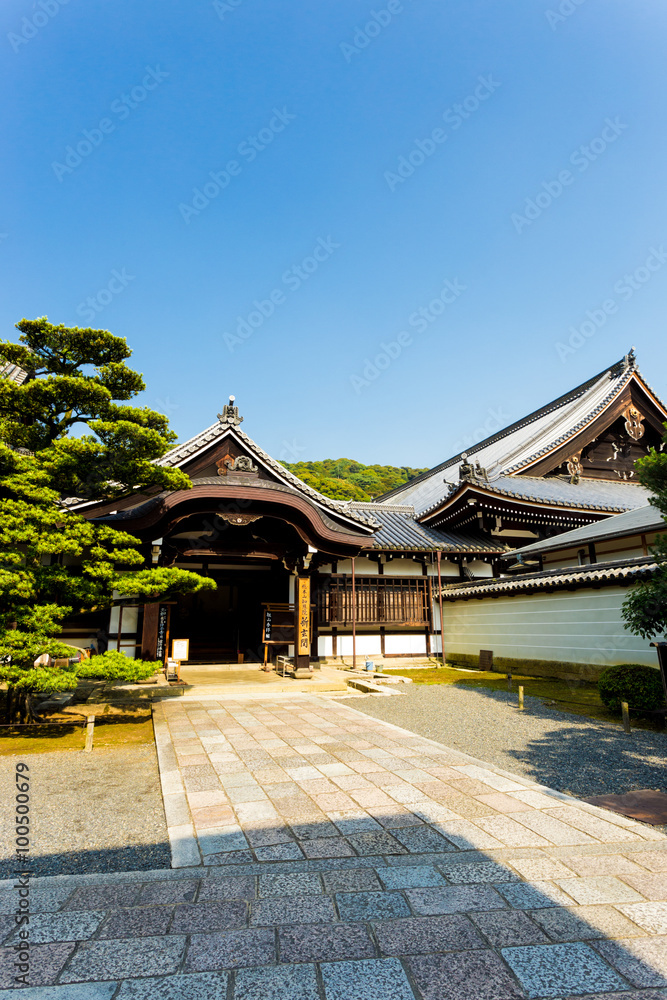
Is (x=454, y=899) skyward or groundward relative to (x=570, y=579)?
groundward

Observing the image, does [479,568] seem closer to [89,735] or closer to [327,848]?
[89,735]

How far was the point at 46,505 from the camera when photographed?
7.77 m

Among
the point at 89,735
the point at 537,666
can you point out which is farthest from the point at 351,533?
the point at 89,735


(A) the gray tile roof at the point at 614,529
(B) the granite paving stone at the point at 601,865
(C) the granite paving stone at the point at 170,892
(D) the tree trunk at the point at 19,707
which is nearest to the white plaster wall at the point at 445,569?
(A) the gray tile roof at the point at 614,529

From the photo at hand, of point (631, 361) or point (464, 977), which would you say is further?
point (631, 361)

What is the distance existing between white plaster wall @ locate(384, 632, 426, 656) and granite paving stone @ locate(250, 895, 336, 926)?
1493 centimetres

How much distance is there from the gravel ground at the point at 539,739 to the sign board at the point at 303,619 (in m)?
2.74

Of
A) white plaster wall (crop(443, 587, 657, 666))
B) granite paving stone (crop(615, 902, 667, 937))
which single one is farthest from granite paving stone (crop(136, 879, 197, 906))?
Answer: white plaster wall (crop(443, 587, 657, 666))

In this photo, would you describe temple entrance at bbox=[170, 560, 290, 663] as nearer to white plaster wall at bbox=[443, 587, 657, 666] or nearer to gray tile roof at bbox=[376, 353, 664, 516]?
white plaster wall at bbox=[443, 587, 657, 666]

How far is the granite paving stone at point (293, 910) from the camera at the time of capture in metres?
2.92

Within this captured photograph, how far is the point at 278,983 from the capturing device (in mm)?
2426

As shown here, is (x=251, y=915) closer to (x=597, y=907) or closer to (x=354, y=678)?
(x=597, y=907)

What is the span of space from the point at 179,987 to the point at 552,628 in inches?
512

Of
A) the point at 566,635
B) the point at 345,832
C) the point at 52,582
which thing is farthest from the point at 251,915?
the point at 566,635
